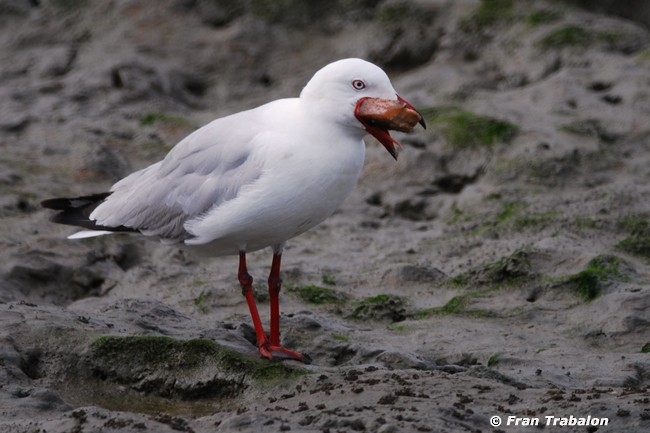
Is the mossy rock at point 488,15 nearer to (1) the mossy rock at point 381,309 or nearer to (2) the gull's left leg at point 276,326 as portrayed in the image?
(1) the mossy rock at point 381,309

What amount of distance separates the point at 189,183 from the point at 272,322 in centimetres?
94

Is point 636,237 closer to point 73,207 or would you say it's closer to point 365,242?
point 365,242

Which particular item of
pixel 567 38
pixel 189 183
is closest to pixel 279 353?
pixel 189 183

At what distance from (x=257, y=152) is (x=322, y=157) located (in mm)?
398

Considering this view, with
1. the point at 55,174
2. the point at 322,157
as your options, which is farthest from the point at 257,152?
the point at 55,174

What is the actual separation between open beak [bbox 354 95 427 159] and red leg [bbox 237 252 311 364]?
108 cm

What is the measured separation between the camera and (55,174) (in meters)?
9.85

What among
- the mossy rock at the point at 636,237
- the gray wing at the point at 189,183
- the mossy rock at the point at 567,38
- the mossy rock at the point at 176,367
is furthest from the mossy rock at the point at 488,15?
the mossy rock at the point at 176,367

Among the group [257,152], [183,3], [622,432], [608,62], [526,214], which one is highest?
[183,3]

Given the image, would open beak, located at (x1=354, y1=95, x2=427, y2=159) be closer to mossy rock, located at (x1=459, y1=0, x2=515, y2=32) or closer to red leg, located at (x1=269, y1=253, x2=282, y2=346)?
red leg, located at (x1=269, y1=253, x2=282, y2=346)

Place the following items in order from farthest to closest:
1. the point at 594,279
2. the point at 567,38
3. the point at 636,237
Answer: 1. the point at 567,38
2. the point at 636,237
3. the point at 594,279

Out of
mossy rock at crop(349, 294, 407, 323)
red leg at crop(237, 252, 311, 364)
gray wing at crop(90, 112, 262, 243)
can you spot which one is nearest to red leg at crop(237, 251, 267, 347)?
red leg at crop(237, 252, 311, 364)

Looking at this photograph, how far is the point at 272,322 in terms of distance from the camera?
650cm

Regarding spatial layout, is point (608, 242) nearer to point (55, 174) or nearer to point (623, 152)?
point (623, 152)
